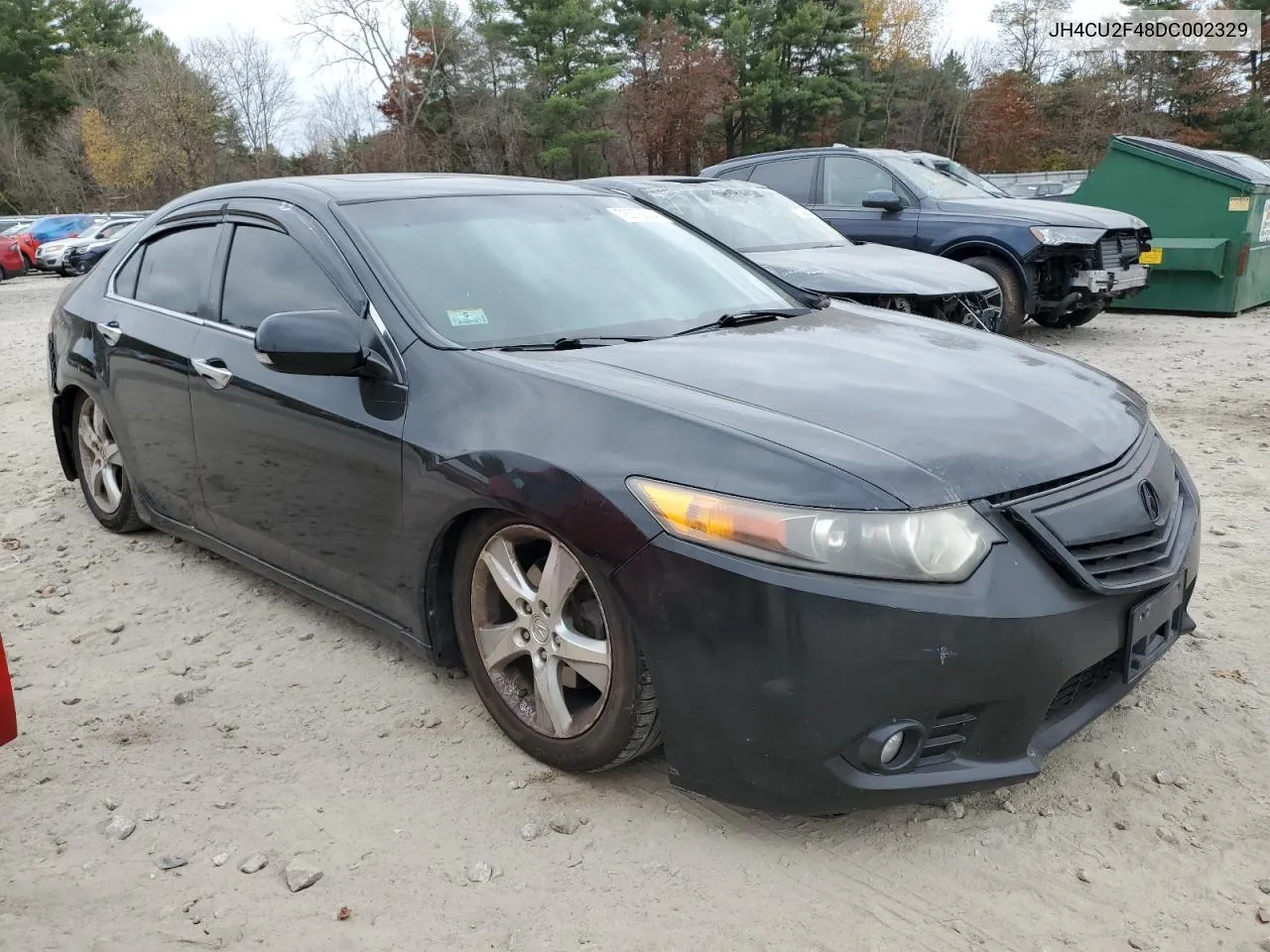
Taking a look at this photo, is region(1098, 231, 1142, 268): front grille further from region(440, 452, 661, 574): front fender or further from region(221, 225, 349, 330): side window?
region(440, 452, 661, 574): front fender

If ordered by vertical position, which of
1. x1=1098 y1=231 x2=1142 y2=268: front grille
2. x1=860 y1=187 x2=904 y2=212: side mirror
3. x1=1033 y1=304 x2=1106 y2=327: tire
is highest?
x1=860 y1=187 x2=904 y2=212: side mirror

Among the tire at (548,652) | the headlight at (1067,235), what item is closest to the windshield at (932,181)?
the headlight at (1067,235)

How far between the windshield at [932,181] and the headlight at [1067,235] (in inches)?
41.8

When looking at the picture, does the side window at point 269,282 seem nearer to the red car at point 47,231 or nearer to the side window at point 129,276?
the side window at point 129,276

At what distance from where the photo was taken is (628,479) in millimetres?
2303

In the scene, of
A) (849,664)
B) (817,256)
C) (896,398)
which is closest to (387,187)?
(896,398)

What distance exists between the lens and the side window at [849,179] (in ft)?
32.0

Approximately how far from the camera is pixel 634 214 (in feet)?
12.5

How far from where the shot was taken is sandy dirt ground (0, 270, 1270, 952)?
7.11ft

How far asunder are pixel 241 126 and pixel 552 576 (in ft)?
176

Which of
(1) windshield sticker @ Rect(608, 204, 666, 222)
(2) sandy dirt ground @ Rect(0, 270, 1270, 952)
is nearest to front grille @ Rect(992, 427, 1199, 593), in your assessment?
(2) sandy dirt ground @ Rect(0, 270, 1270, 952)

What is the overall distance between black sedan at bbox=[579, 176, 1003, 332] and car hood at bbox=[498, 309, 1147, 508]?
3.54 m

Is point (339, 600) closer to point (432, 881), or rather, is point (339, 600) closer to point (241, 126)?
point (432, 881)

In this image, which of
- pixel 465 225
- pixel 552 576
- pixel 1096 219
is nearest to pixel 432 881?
pixel 552 576
